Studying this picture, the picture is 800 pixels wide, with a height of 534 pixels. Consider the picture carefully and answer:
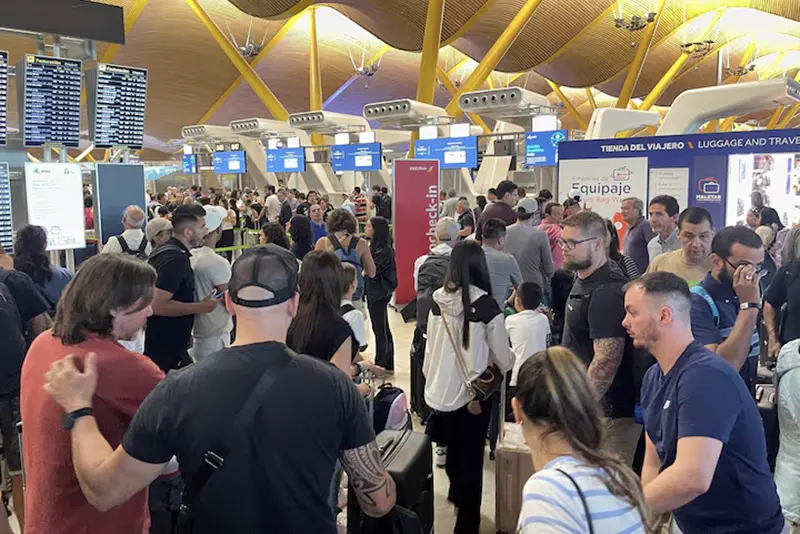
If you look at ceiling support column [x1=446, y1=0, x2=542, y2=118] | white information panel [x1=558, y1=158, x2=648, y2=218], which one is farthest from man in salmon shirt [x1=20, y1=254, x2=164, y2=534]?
ceiling support column [x1=446, y1=0, x2=542, y2=118]

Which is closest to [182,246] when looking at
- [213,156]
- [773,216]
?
[773,216]

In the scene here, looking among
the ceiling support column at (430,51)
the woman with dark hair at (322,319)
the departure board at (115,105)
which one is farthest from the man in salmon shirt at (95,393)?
the ceiling support column at (430,51)

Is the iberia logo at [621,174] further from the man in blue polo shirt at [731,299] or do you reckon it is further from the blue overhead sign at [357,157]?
the blue overhead sign at [357,157]

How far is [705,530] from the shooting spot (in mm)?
1993

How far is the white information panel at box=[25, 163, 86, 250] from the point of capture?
5508 millimetres

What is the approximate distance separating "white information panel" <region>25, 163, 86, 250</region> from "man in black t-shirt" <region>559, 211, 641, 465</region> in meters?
4.52

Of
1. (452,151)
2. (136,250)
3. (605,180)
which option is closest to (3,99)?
(136,250)

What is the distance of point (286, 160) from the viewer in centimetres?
1881

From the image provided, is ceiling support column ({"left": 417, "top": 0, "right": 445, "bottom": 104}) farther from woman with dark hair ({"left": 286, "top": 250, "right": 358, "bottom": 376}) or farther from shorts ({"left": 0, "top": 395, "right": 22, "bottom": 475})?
woman with dark hair ({"left": 286, "top": 250, "right": 358, "bottom": 376})

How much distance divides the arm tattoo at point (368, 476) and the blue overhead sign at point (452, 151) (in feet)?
42.4

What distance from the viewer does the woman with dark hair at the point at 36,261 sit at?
13.2 feet

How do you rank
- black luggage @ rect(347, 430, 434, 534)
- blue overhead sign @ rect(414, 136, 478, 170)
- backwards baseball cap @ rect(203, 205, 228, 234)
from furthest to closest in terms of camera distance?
1. blue overhead sign @ rect(414, 136, 478, 170)
2. backwards baseball cap @ rect(203, 205, 228, 234)
3. black luggage @ rect(347, 430, 434, 534)

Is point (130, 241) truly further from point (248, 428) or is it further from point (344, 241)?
point (248, 428)

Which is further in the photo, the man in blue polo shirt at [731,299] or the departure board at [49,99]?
the departure board at [49,99]
